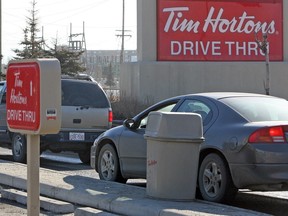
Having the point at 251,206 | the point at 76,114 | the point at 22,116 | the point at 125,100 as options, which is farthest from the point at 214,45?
the point at 22,116

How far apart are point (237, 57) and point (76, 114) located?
15216 mm

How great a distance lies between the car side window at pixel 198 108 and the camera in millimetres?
9297

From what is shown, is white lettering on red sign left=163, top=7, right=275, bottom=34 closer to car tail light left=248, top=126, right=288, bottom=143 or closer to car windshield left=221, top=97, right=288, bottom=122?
car windshield left=221, top=97, right=288, bottom=122

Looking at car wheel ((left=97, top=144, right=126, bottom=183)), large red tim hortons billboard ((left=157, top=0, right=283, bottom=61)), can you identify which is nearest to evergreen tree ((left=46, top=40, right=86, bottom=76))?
large red tim hortons billboard ((left=157, top=0, right=283, bottom=61))

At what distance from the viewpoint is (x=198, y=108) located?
961 cm

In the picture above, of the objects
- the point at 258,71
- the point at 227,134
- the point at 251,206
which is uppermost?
the point at 258,71

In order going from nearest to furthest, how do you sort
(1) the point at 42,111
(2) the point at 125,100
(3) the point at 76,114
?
(1) the point at 42,111 < (3) the point at 76,114 < (2) the point at 125,100

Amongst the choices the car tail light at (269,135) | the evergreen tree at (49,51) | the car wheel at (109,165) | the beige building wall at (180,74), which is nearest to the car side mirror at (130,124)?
the car wheel at (109,165)

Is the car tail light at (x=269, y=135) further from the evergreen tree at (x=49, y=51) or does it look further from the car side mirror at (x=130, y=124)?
the evergreen tree at (x=49, y=51)

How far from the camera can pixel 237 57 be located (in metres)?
28.6

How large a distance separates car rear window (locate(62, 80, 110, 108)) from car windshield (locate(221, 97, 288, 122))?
5837mm

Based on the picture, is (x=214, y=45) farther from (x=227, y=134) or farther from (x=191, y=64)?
(x=227, y=134)

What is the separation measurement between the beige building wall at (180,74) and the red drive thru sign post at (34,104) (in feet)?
70.4

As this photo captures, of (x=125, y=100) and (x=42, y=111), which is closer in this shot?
(x=42, y=111)
